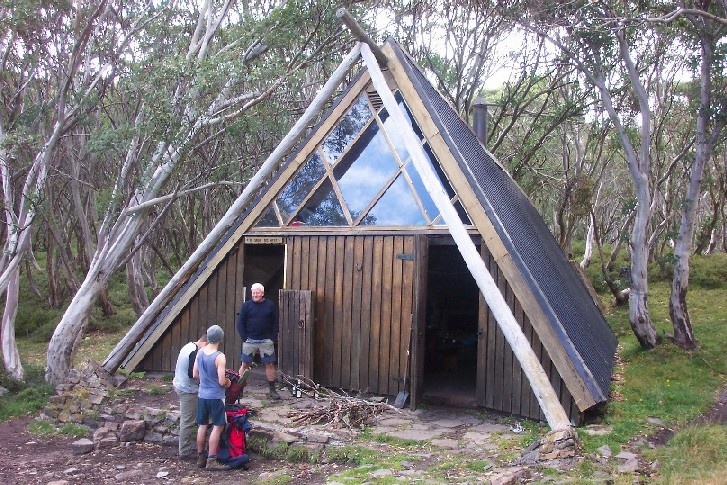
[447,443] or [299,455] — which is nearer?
[299,455]

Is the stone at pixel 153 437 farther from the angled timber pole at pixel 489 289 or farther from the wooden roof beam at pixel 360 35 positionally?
the wooden roof beam at pixel 360 35

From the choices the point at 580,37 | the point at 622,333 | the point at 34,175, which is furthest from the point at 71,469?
the point at 622,333

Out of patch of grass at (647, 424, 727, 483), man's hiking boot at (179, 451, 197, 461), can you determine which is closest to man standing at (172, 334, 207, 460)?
man's hiking boot at (179, 451, 197, 461)

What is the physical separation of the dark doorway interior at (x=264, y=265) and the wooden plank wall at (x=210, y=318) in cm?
79

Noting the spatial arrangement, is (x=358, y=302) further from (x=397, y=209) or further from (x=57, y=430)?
(x=57, y=430)

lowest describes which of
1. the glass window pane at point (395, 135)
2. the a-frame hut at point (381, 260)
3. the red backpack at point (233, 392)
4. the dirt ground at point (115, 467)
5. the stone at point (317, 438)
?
the dirt ground at point (115, 467)

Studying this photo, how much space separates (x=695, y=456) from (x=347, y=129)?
585 centimetres

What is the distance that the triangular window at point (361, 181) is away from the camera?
29.2 ft

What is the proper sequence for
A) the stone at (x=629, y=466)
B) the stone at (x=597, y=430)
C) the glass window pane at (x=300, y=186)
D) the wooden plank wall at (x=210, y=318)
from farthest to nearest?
the wooden plank wall at (x=210, y=318), the glass window pane at (x=300, y=186), the stone at (x=597, y=430), the stone at (x=629, y=466)

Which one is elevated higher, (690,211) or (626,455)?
(690,211)

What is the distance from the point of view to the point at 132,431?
7.72m

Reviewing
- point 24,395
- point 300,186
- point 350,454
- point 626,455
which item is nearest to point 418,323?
point 350,454

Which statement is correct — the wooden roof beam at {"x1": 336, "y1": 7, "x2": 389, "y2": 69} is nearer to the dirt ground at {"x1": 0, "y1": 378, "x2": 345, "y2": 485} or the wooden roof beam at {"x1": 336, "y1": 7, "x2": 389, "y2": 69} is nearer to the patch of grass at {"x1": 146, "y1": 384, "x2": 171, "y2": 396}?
the dirt ground at {"x1": 0, "y1": 378, "x2": 345, "y2": 485}

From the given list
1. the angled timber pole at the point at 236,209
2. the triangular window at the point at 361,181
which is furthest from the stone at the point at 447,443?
the angled timber pole at the point at 236,209
